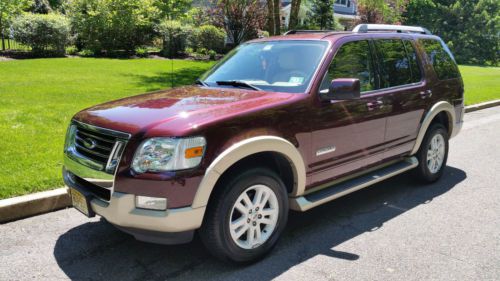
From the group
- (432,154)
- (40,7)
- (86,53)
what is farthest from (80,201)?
(40,7)

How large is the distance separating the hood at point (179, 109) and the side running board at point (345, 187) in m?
0.91

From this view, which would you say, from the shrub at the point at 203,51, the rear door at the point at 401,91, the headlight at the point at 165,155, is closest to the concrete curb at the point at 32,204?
the headlight at the point at 165,155

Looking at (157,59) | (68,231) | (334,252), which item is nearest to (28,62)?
(157,59)

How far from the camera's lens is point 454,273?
360cm

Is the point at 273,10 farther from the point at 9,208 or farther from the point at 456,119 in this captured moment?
the point at 9,208

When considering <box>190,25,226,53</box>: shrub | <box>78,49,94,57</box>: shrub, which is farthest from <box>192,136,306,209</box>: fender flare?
<box>190,25,226,53</box>: shrub

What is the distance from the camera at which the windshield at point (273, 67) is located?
4.21 metres

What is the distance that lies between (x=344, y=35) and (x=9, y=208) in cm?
366

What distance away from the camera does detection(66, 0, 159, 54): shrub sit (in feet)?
71.9

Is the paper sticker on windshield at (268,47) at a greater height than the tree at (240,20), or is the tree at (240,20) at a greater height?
the tree at (240,20)

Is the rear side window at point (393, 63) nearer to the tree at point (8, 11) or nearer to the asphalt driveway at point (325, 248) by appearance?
the asphalt driveway at point (325, 248)

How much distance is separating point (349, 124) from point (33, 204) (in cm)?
317

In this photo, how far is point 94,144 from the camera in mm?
3557

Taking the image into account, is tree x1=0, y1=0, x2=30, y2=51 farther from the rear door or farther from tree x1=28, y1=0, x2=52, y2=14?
the rear door
